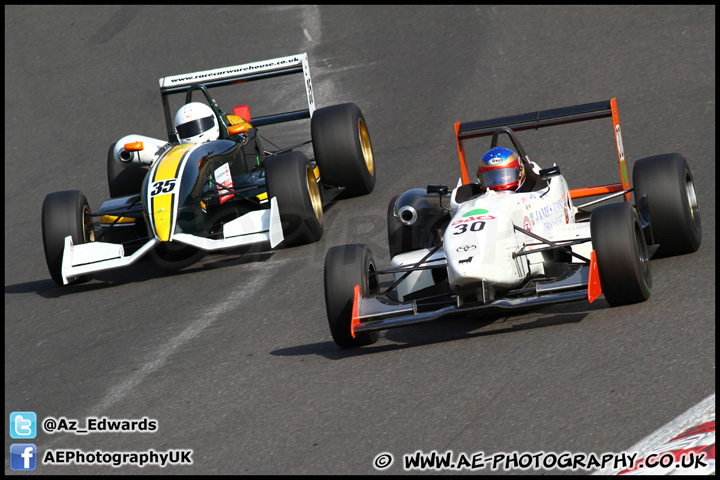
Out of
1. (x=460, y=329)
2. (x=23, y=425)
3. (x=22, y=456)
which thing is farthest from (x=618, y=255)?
(x=23, y=425)

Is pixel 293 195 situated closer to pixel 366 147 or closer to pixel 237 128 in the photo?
pixel 237 128

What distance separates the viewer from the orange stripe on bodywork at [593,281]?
6879 millimetres

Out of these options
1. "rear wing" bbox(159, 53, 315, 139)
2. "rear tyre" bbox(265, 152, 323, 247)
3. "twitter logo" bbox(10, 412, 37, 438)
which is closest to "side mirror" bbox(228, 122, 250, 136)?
"rear wing" bbox(159, 53, 315, 139)

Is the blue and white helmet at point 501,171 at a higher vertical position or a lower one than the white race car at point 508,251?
higher

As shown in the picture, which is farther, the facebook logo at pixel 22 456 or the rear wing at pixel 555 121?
the rear wing at pixel 555 121

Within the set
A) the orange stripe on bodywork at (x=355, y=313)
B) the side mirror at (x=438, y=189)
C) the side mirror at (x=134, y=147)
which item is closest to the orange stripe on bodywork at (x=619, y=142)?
the side mirror at (x=438, y=189)

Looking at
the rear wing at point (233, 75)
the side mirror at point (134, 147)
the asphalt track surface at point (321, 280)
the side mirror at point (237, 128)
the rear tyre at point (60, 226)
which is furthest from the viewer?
the rear wing at point (233, 75)

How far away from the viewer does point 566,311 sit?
25.0ft

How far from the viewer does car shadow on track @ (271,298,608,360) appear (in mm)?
7492

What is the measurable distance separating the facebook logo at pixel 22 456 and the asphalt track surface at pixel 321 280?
3.1 inches

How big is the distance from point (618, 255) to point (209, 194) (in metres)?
5.18

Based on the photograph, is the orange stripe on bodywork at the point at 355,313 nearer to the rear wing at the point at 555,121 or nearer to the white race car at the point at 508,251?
the white race car at the point at 508,251

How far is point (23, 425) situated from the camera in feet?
23.9

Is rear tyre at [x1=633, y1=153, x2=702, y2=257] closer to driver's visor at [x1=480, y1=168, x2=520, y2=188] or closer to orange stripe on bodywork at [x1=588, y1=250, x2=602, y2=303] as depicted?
driver's visor at [x1=480, y1=168, x2=520, y2=188]
